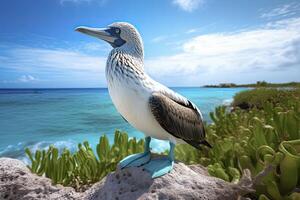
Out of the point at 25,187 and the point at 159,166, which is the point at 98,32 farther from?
the point at 25,187

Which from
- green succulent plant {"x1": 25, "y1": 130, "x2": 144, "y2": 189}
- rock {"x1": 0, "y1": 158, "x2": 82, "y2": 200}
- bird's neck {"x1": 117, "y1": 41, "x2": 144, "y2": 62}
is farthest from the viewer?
green succulent plant {"x1": 25, "y1": 130, "x2": 144, "y2": 189}

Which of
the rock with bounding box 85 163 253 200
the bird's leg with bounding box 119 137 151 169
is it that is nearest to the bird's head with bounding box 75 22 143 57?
the bird's leg with bounding box 119 137 151 169

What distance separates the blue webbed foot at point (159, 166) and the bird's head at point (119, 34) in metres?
0.79

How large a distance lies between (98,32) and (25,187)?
4.18 ft

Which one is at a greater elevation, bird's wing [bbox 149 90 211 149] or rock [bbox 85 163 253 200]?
bird's wing [bbox 149 90 211 149]

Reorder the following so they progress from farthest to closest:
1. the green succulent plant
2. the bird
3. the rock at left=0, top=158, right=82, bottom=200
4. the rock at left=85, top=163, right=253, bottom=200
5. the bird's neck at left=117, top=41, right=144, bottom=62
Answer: the green succulent plant
the rock at left=0, top=158, right=82, bottom=200
the bird's neck at left=117, top=41, right=144, bottom=62
the bird
the rock at left=85, top=163, right=253, bottom=200

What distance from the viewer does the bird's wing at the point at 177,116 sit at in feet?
6.33

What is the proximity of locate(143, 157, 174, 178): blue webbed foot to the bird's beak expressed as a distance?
89 centimetres

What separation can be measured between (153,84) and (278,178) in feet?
3.38

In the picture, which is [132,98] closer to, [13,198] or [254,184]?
[254,184]

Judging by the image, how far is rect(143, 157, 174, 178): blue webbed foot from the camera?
6.18 feet

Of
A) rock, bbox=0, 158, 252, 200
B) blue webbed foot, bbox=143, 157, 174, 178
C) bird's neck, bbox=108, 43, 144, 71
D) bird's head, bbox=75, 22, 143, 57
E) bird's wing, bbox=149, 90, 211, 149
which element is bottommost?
rock, bbox=0, 158, 252, 200

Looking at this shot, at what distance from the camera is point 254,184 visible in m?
1.99

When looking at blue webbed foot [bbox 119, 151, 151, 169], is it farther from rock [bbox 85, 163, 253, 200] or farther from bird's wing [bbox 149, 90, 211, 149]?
bird's wing [bbox 149, 90, 211, 149]
